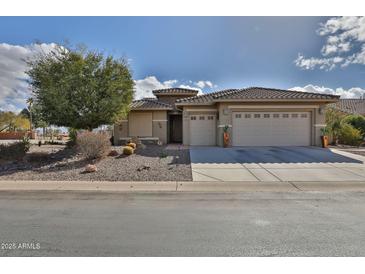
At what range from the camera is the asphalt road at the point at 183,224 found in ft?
12.0

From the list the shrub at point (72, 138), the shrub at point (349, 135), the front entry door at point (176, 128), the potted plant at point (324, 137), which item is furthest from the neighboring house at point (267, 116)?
the shrub at point (72, 138)

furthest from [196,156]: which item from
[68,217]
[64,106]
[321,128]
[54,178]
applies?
[321,128]

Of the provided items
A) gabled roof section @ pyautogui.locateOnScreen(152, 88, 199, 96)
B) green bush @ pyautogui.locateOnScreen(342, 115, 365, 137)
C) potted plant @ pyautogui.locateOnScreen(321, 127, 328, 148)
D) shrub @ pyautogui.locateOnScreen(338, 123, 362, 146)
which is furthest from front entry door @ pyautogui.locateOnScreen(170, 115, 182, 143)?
green bush @ pyautogui.locateOnScreen(342, 115, 365, 137)

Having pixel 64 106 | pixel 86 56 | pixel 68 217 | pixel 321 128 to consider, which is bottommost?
Result: pixel 68 217

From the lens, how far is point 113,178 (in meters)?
8.63

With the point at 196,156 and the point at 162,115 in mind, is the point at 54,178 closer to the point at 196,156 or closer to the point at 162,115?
the point at 196,156

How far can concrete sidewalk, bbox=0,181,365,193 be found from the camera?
7254mm

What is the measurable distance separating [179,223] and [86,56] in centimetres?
1248

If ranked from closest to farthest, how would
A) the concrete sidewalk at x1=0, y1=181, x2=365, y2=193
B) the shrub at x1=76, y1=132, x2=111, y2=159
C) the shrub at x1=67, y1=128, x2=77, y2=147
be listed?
the concrete sidewalk at x1=0, y1=181, x2=365, y2=193, the shrub at x1=76, y1=132, x2=111, y2=159, the shrub at x1=67, y1=128, x2=77, y2=147

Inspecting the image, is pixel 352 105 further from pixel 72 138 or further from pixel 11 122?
pixel 11 122

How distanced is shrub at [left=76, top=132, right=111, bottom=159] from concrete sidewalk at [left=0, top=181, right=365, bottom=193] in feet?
10.1

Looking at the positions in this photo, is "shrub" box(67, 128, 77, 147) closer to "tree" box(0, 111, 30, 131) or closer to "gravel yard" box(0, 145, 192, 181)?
"gravel yard" box(0, 145, 192, 181)

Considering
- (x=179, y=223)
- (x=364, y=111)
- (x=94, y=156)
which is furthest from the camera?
(x=364, y=111)

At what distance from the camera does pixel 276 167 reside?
401 inches
